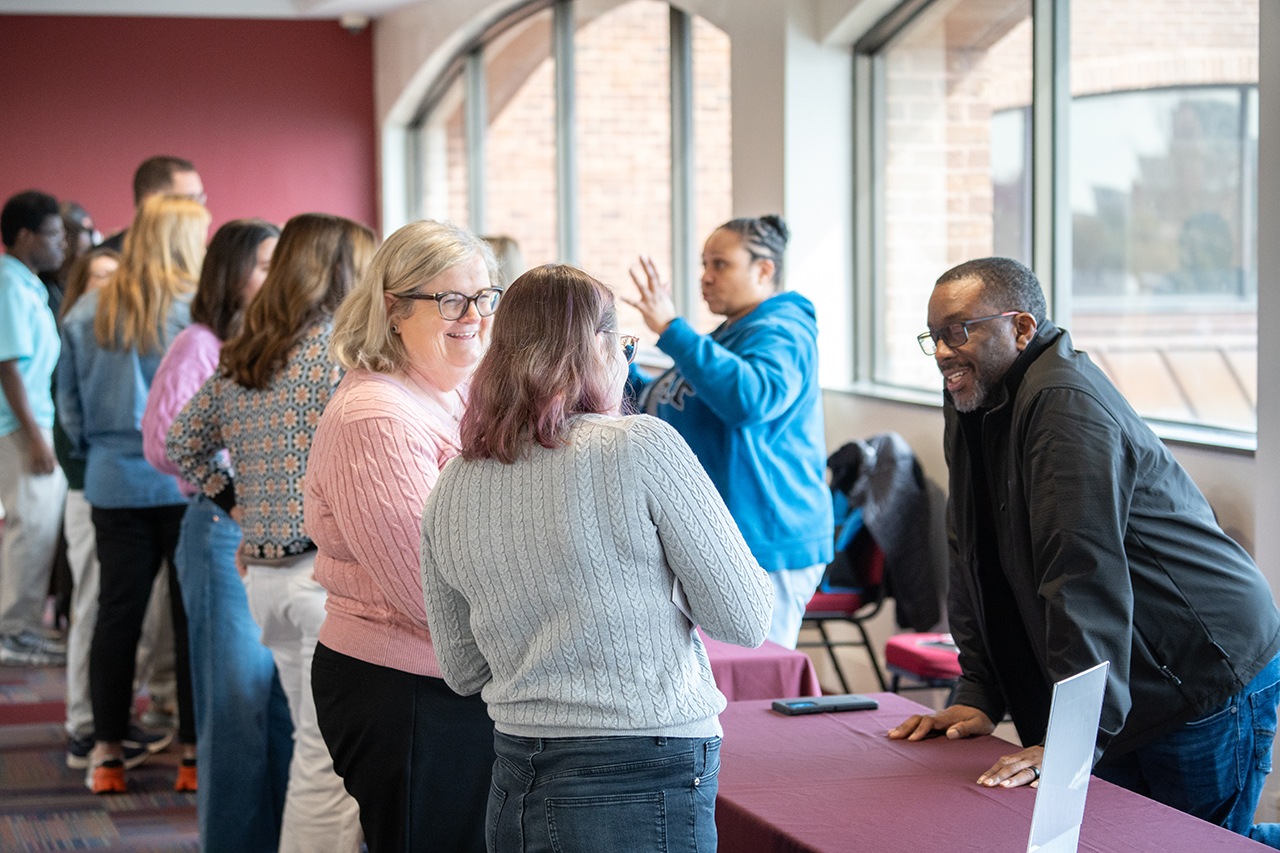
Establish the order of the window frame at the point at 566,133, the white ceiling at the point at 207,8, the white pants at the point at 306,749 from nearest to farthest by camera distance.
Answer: the white pants at the point at 306,749 → the window frame at the point at 566,133 → the white ceiling at the point at 207,8

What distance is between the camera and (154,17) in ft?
26.5

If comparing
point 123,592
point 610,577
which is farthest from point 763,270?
point 123,592

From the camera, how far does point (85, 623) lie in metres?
3.99

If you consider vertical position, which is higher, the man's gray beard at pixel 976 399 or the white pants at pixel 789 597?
the man's gray beard at pixel 976 399

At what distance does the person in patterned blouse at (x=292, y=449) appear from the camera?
92.6 inches

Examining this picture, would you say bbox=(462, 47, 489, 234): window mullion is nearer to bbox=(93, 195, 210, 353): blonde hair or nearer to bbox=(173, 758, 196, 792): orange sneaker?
bbox=(93, 195, 210, 353): blonde hair

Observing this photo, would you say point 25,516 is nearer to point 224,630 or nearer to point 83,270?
point 83,270

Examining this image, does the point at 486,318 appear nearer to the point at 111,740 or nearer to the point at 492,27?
the point at 111,740

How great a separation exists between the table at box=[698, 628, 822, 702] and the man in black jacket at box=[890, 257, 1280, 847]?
0.58 m

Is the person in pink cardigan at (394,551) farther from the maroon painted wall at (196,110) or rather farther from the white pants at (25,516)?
the maroon painted wall at (196,110)

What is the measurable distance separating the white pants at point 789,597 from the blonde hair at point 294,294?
1.19 metres

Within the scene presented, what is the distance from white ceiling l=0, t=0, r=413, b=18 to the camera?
309 inches

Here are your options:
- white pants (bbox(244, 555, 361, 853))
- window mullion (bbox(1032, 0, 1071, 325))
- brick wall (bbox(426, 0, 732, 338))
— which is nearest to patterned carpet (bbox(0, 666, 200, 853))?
white pants (bbox(244, 555, 361, 853))

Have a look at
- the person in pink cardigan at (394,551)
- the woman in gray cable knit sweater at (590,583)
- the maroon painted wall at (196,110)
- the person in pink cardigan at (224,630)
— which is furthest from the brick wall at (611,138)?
the woman in gray cable knit sweater at (590,583)
